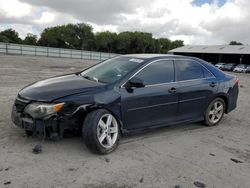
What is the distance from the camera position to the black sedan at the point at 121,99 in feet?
11.7

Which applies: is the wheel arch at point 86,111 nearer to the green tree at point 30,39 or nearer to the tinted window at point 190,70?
the tinted window at point 190,70

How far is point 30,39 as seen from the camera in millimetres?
79688

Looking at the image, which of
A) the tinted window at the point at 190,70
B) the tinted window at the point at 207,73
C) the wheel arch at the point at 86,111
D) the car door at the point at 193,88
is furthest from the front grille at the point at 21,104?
the tinted window at the point at 207,73

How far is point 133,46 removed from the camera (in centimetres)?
8675

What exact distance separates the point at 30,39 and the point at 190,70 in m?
83.0

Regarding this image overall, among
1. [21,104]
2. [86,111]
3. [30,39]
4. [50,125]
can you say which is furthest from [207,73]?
[30,39]

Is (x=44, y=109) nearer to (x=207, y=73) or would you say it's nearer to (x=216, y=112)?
(x=207, y=73)

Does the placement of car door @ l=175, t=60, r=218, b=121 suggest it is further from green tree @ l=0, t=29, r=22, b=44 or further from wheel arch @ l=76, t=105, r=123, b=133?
green tree @ l=0, t=29, r=22, b=44

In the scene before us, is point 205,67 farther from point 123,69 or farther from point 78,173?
point 78,173

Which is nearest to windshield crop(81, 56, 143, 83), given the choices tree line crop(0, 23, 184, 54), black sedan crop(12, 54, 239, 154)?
black sedan crop(12, 54, 239, 154)

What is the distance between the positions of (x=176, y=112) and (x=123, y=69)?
1.31m

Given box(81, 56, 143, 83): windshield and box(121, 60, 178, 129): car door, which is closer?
box(121, 60, 178, 129): car door

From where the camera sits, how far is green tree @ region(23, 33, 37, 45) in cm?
7844

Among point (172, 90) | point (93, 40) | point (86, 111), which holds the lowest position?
point (86, 111)
